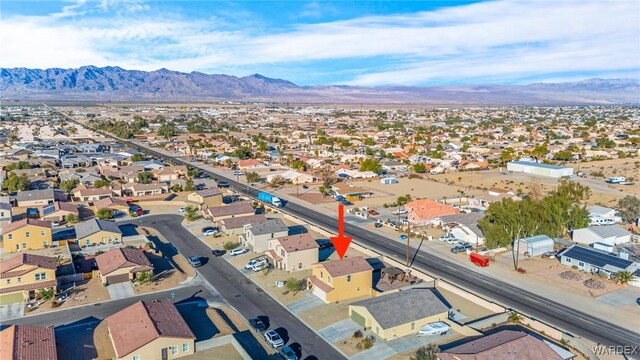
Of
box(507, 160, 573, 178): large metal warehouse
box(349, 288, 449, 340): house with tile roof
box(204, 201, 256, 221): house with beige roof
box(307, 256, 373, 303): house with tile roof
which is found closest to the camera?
box(349, 288, 449, 340): house with tile roof

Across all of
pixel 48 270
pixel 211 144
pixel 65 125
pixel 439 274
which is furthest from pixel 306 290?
pixel 65 125

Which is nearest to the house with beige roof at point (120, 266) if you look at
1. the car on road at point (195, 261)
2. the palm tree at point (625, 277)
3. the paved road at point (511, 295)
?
the car on road at point (195, 261)

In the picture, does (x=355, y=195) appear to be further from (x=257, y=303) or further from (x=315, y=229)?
(x=257, y=303)

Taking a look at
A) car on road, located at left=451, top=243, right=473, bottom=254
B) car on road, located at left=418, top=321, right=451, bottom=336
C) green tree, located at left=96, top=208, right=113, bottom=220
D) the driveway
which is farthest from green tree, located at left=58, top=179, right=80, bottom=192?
car on road, located at left=418, top=321, right=451, bottom=336

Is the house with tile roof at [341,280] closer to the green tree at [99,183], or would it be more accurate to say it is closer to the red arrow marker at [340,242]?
the red arrow marker at [340,242]

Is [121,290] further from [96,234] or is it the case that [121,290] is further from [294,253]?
[294,253]

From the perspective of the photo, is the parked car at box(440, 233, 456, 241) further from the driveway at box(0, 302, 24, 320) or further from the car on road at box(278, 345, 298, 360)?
the driveway at box(0, 302, 24, 320)

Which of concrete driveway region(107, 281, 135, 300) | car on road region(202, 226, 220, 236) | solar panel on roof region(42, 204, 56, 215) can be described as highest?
solar panel on roof region(42, 204, 56, 215)
